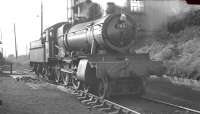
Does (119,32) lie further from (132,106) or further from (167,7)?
(132,106)

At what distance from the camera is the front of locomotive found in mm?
10102

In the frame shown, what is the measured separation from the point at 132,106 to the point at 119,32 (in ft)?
9.28

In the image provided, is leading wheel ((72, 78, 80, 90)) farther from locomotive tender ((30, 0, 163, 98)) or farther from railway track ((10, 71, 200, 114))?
railway track ((10, 71, 200, 114))

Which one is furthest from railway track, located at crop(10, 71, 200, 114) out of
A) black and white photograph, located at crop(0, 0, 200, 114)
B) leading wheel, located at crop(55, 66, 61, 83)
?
leading wheel, located at crop(55, 66, 61, 83)

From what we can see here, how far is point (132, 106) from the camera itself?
29.7 feet

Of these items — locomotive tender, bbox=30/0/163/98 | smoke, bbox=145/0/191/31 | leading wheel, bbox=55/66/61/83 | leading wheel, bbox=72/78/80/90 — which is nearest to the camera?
locomotive tender, bbox=30/0/163/98

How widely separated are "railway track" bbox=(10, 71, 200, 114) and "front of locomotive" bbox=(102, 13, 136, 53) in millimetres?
1929

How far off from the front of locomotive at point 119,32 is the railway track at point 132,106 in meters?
1.93

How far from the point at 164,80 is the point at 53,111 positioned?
6.81 metres

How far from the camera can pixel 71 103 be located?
955cm

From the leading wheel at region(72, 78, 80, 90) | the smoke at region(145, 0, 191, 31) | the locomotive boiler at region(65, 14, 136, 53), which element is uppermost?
the smoke at region(145, 0, 191, 31)

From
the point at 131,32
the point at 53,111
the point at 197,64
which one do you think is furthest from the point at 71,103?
the point at 197,64

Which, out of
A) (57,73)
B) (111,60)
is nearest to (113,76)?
(111,60)

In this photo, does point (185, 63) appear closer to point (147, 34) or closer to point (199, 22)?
point (199, 22)
